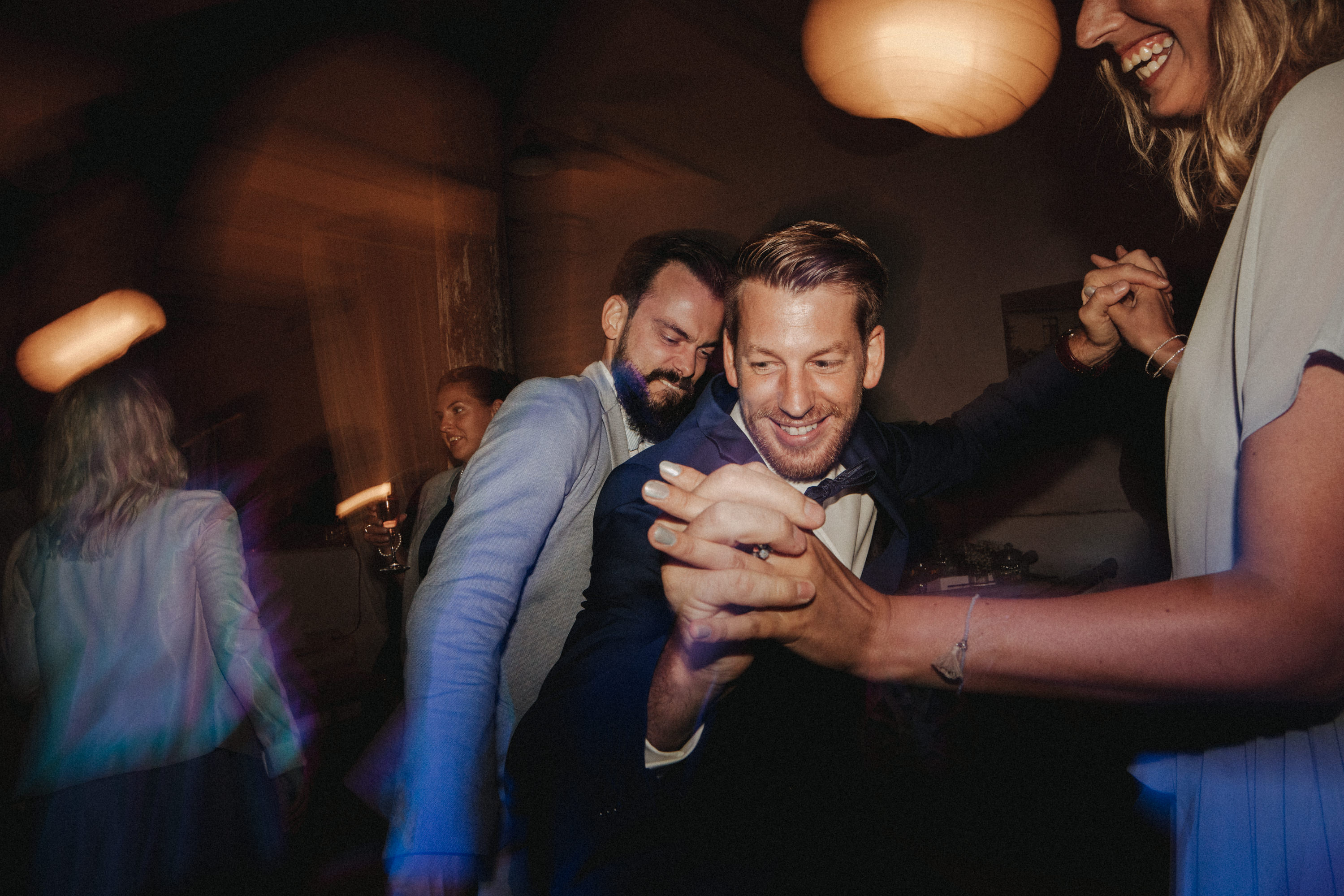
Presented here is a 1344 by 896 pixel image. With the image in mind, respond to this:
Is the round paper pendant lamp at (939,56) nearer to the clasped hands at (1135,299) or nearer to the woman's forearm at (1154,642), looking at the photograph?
the clasped hands at (1135,299)

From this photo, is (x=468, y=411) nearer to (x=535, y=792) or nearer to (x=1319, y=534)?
(x=535, y=792)

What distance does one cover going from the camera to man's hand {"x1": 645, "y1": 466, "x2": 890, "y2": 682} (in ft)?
2.46

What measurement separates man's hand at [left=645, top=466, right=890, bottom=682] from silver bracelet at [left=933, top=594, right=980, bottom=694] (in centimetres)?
8

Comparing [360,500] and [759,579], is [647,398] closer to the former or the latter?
[759,579]

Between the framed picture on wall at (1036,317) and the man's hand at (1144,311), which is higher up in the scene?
the framed picture on wall at (1036,317)

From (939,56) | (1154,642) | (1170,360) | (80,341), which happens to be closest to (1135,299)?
(1170,360)

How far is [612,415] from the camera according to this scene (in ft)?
6.32

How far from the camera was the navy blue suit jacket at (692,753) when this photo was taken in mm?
1126

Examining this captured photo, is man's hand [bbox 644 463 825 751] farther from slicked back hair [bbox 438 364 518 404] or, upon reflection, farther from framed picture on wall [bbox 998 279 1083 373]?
framed picture on wall [bbox 998 279 1083 373]

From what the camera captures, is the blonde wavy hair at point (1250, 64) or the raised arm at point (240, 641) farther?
the raised arm at point (240, 641)

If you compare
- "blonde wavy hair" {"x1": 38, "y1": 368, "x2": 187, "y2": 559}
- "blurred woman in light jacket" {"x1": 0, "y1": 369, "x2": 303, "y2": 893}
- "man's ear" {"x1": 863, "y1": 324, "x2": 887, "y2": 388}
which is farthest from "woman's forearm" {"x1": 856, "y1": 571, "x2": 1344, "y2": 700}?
"blonde wavy hair" {"x1": 38, "y1": 368, "x2": 187, "y2": 559}

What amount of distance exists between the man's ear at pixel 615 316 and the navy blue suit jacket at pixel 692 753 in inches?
21.1

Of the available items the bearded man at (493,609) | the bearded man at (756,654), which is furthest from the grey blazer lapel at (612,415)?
the bearded man at (756,654)

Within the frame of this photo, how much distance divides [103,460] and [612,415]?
1.85 m
